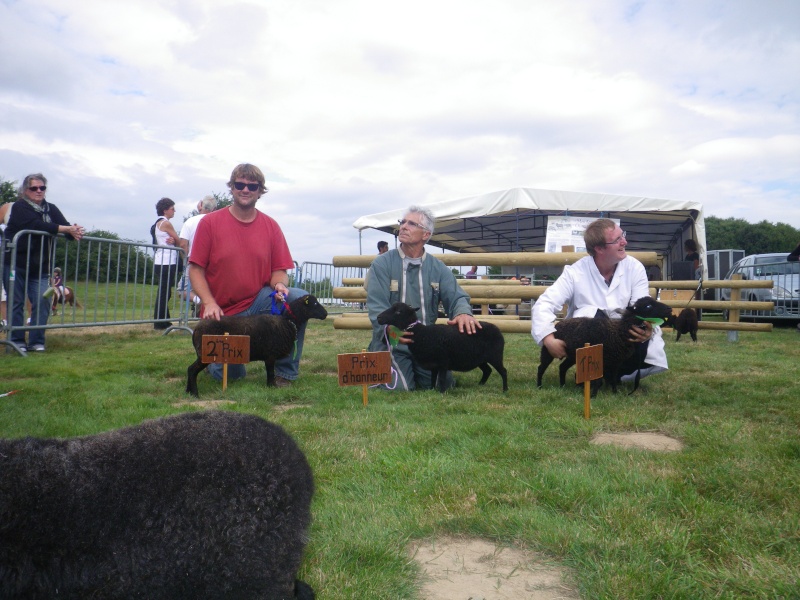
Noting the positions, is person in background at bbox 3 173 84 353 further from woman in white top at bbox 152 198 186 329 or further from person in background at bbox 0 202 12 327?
woman in white top at bbox 152 198 186 329

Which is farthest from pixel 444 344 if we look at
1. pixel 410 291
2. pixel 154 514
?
pixel 154 514

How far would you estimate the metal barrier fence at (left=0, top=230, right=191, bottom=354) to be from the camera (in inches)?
319

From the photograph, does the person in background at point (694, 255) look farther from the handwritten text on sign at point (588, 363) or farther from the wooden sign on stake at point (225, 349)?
the wooden sign on stake at point (225, 349)

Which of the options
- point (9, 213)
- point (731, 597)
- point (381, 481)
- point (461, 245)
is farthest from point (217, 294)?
point (461, 245)

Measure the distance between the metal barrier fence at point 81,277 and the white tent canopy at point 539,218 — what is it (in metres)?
6.72

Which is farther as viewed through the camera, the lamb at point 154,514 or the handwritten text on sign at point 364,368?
the handwritten text on sign at point 364,368

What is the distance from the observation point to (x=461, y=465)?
11.3 ft

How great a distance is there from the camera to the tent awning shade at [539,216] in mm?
15695

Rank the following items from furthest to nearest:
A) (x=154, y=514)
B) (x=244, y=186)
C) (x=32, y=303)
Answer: (x=32, y=303)
(x=244, y=186)
(x=154, y=514)

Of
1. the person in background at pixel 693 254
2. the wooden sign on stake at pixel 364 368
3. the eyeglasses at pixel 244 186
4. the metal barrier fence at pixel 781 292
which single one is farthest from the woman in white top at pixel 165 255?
the metal barrier fence at pixel 781 292

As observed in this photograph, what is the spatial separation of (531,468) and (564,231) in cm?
1220

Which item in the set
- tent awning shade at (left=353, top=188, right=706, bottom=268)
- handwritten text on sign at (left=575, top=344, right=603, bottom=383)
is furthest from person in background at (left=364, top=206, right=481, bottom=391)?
tent awning shade at (left=353, top=188, right=706, bottom=268)

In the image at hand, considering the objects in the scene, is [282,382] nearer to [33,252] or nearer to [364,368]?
[364,368]

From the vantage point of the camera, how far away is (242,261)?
6141mm
